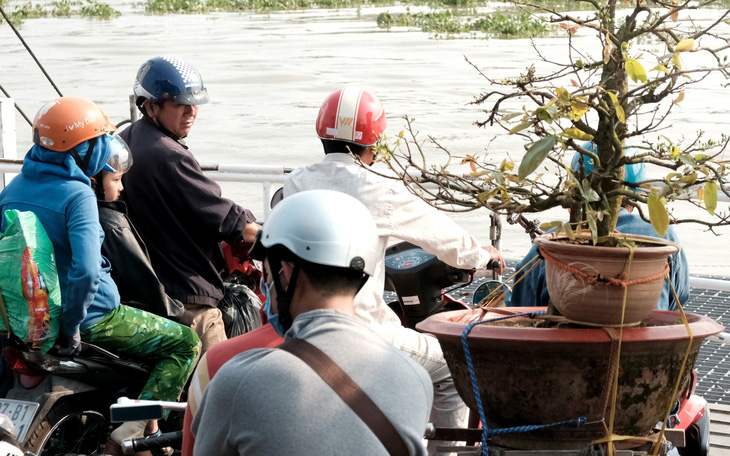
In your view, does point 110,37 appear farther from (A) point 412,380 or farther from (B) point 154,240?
(A) point 412,380

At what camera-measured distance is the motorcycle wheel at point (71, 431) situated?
3334mm

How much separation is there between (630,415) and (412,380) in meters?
0.75

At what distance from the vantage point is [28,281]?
3227mm

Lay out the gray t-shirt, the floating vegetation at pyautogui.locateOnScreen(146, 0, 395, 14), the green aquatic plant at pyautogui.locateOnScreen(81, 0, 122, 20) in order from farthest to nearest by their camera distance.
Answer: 1. the floating vegetation at pyautogui.locateOnScreen(146, 0, 395, 14)
2. the green aquatic plant at pyautogui.locateOnScreen(81, 0, 122, 20)
3. the gray t-shirt

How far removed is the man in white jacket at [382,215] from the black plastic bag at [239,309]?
80cm

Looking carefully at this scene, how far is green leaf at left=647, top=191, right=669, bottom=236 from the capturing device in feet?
7.72

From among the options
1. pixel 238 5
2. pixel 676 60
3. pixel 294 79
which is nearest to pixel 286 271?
pixel 676 60

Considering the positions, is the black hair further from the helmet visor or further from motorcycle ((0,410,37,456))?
motorcycle ((0,410,37,456))

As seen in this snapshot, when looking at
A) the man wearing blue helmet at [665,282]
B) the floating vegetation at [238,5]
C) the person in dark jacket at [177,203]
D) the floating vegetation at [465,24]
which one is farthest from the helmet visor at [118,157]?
the floating vegetation at [238,5]

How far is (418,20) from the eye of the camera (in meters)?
36.3

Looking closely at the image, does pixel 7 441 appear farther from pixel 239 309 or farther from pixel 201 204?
pixel 239 309

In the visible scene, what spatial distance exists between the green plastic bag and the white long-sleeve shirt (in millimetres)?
863

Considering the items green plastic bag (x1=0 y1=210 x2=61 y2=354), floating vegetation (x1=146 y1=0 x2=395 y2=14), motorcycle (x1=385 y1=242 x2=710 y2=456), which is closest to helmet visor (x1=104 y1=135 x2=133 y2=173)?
green plastic bag (x1=0 y1=210 x2=61 y2=354)

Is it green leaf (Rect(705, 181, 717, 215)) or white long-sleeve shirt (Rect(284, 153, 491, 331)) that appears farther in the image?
white long-sleeve shirt (Rect(284, 153, 491, 331))
